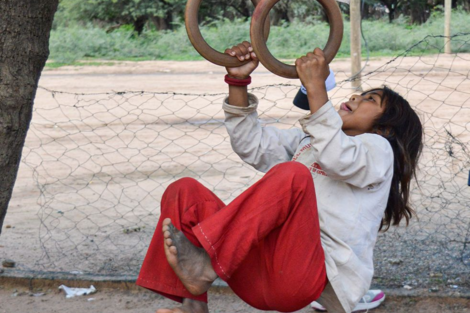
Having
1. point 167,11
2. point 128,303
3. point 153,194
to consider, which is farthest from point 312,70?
point 167,11

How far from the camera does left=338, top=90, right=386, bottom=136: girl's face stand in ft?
8.54

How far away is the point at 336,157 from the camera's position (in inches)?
89.0

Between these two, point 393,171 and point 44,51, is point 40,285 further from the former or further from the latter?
point 393,171

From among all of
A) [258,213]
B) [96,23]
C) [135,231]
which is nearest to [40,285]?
[135,231]

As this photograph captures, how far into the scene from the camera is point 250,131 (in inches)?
107

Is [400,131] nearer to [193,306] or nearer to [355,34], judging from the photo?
[193,306]

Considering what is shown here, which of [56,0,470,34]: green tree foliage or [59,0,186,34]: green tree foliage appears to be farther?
[56,0,470,34]: green tree foliage

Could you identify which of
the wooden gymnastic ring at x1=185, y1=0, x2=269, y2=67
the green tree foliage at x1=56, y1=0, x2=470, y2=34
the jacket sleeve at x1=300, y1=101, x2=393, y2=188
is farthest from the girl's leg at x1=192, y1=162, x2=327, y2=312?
the green tree foliage at x1=56, y1=0, x2=470, y2=34

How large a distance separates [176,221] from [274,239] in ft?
1.20

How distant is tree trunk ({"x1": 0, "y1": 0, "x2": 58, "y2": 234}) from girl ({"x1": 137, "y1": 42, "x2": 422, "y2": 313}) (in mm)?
801

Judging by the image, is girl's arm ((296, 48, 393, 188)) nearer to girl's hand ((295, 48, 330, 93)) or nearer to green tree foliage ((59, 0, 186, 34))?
girl's hand ((295, 48, 330, 93))

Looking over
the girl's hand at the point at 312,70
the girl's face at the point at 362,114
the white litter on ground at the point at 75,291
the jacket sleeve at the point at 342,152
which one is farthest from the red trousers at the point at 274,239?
the white litter on ground at the point at 75,291

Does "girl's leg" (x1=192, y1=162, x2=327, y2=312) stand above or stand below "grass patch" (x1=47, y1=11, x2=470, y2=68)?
above

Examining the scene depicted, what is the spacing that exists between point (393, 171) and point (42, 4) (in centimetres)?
162
